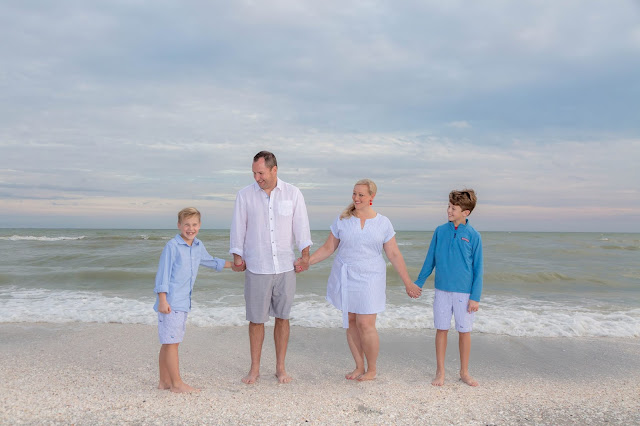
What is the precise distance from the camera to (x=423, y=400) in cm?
379

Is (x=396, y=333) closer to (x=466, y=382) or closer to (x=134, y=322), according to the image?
(x=466, y=382)

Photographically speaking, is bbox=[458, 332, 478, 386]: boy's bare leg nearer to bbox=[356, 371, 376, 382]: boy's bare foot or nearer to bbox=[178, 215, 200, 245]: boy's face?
bbox=[356, 371, 376, 382]: boy's bare foot

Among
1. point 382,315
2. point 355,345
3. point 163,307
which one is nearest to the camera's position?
point 163,307

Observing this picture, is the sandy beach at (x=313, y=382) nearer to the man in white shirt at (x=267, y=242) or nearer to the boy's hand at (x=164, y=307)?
the man in white shirt at (x=267, y=242)

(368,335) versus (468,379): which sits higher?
(368,335)

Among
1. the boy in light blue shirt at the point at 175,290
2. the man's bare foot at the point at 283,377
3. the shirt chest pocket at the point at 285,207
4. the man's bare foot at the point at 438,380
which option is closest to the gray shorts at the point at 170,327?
the boy in light blue shirt at the point at 175,290

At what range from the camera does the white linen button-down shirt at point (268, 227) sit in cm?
411

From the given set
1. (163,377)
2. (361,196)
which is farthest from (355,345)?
(163,377)

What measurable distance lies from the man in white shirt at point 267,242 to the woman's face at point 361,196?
0.51 meters

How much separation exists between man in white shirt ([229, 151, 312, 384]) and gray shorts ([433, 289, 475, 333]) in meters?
1.33

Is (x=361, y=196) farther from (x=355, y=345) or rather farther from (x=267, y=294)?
(x=355, y=345)

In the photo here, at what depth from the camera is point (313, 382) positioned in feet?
14.1

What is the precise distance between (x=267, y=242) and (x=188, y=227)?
72 centimetres

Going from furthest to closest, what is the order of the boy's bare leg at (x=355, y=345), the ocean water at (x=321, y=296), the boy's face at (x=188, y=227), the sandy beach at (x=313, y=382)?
the ocean water at (x=321, y=296) → the boy's bare leg at (x=355, y=345) → the boy's face at (x=188, y=227) → the sandy beach at (x=313, y=382)
